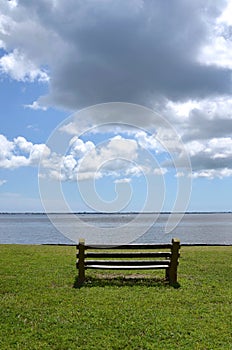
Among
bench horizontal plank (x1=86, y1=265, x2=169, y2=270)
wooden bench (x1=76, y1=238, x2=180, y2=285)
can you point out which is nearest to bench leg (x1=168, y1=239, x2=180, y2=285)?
wooden bench (x1=76, y1=238, x2=180, y2=285)

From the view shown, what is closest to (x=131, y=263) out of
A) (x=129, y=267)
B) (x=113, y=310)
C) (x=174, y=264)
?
(x=129, y=267)

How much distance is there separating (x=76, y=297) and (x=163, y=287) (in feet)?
8.16

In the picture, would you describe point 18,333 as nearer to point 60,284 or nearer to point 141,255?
point 60,284

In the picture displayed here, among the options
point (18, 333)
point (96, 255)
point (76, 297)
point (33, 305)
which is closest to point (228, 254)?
point (96, 255)

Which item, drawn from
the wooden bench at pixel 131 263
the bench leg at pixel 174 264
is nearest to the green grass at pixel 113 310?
the bench leg at pixel 174 264

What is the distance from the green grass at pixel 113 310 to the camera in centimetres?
695

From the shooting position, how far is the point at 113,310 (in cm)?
856

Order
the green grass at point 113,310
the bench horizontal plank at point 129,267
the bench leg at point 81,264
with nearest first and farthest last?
the green grass at point 113,310 → the bench leg at point 81,264 → the bench horizontal plank at point 129,267

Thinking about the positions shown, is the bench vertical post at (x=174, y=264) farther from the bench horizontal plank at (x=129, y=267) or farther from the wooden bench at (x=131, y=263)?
the bench horizontal plank at (x=129, y=267)

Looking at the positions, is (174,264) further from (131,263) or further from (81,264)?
(81,264)

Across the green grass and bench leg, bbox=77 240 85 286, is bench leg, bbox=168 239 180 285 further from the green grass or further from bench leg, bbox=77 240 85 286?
bench leg, bbox=77 240 85 286

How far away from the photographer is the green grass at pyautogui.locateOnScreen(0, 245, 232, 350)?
6.95 meters

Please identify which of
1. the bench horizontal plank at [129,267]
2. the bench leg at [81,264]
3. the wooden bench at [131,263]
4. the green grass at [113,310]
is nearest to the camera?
the green grass at [113,310]

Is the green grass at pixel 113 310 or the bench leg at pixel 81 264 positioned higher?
the bench leg at pixel 81 264
